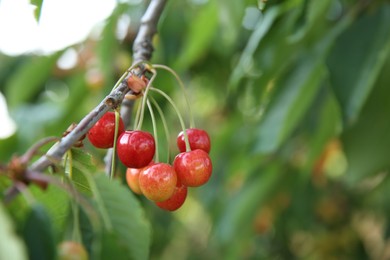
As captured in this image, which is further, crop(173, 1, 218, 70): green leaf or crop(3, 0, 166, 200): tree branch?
crop(173, 1, 218, 70): green leaf

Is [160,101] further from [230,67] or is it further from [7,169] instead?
[7,169]

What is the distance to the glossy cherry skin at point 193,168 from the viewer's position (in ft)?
3.45

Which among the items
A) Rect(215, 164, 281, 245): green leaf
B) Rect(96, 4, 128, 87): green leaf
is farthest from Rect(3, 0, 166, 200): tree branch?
Rect(215, 164, 281, 245): green leaf

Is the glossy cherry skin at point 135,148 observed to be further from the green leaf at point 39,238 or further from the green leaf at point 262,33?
the green leaf at point 262,33

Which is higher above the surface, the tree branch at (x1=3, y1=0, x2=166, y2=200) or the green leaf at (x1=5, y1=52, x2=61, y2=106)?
the tree branch at (x1=3, y1=0, x2=166, y2=200)

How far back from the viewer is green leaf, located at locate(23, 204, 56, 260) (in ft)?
2.49

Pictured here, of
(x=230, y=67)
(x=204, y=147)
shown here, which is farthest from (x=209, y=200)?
(x=204, y=147)

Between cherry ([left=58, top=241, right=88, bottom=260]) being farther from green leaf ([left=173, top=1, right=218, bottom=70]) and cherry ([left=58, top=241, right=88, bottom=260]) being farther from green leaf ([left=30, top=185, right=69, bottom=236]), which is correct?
green leaf ([left=173, top=1, right=218, bottom=70])

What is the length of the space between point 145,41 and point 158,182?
353 mm

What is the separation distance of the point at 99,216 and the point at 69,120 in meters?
1.69

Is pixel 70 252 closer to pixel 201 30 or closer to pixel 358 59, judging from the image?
pixel 358 59

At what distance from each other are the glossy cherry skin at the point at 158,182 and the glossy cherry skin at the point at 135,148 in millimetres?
22

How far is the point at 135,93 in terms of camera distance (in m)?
1.04

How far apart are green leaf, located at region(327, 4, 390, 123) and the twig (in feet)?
1.68
